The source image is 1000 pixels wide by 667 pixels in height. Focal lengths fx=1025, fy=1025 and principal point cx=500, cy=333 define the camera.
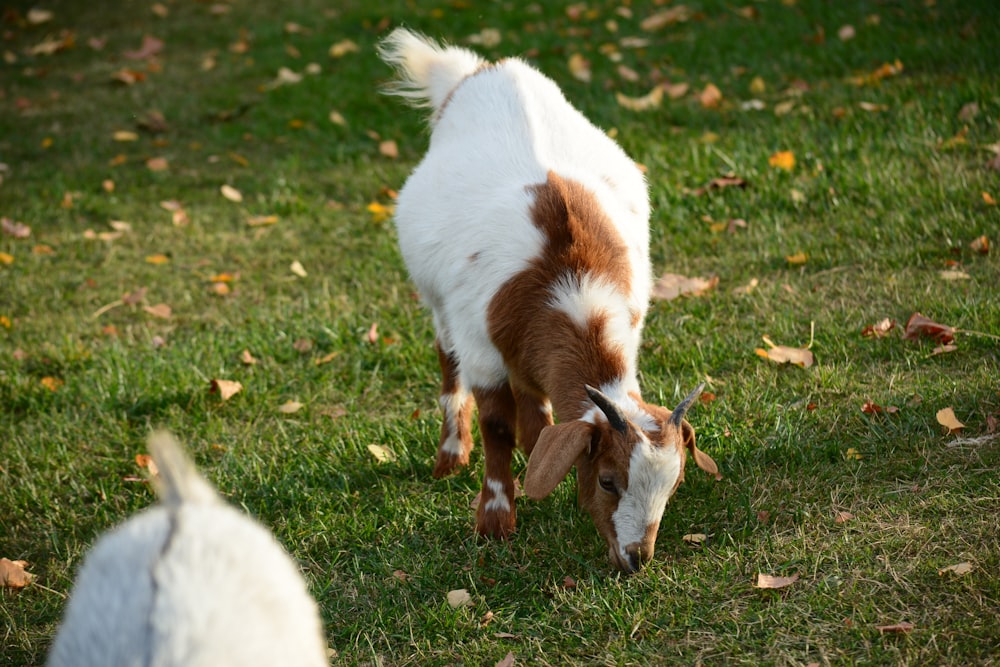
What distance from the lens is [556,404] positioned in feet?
11.4

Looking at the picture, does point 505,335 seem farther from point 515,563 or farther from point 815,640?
point 815,640

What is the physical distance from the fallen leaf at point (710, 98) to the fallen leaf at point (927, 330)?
3218 millimetres

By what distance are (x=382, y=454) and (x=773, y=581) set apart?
172cm

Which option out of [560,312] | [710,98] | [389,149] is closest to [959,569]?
[560,312]

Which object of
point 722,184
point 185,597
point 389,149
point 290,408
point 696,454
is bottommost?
point 389,149

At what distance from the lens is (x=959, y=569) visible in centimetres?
318

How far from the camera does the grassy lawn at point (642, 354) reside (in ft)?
11.1

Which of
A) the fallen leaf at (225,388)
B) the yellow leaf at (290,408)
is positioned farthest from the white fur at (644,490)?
the fallen leaf at (225,388)

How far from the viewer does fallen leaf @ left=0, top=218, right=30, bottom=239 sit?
22.1ft

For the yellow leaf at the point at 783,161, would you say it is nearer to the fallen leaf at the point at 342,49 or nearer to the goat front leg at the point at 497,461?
the goat front leg at the point at 497,461

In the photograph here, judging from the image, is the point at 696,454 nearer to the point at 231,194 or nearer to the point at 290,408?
the point at 290,408

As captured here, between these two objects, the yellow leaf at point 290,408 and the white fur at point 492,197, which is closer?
the white fur at point 492,197

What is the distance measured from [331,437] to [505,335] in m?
1.21

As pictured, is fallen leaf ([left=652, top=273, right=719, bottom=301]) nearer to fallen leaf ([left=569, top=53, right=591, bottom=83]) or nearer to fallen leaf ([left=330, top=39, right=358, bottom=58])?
fallen leaf ([left=569, top=53, right=591, bottom=83])
